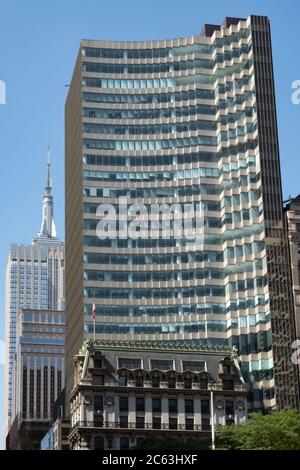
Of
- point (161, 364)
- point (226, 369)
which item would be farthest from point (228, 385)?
point (161, 364)

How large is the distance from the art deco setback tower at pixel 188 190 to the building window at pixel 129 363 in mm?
18373

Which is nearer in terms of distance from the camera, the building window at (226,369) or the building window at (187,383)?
the building window at (187,383)

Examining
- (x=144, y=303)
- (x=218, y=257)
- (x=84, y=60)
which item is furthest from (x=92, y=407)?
(x=84, y=60)

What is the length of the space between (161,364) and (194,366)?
540cm

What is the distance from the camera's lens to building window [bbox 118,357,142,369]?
141 meters

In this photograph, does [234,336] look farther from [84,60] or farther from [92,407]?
[84,60]

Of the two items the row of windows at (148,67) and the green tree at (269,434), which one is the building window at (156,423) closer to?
the green tree at (269,434)

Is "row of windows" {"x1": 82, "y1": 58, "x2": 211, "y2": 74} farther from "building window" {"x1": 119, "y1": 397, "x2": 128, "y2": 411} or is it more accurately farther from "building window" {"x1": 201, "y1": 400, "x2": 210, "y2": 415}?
"building window" {"x1": 201, "y1": 400, "x2": 210, "y2": 415}

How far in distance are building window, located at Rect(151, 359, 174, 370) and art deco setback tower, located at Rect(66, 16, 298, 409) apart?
56.4 feet

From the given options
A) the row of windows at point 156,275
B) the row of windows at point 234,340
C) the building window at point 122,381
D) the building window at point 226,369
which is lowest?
the building window at point 122,381

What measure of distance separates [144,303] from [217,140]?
120 feet

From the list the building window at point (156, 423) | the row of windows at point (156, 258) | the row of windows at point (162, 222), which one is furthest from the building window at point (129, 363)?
the row of windows at point (162, 222)

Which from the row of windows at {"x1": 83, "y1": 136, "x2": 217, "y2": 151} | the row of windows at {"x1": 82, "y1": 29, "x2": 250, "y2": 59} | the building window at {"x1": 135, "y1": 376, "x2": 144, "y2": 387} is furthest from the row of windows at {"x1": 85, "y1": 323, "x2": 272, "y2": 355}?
the row of windows at {"x1": 82, "y1": 29, "x2": 250, "y2": 59}

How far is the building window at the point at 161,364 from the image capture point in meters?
143
